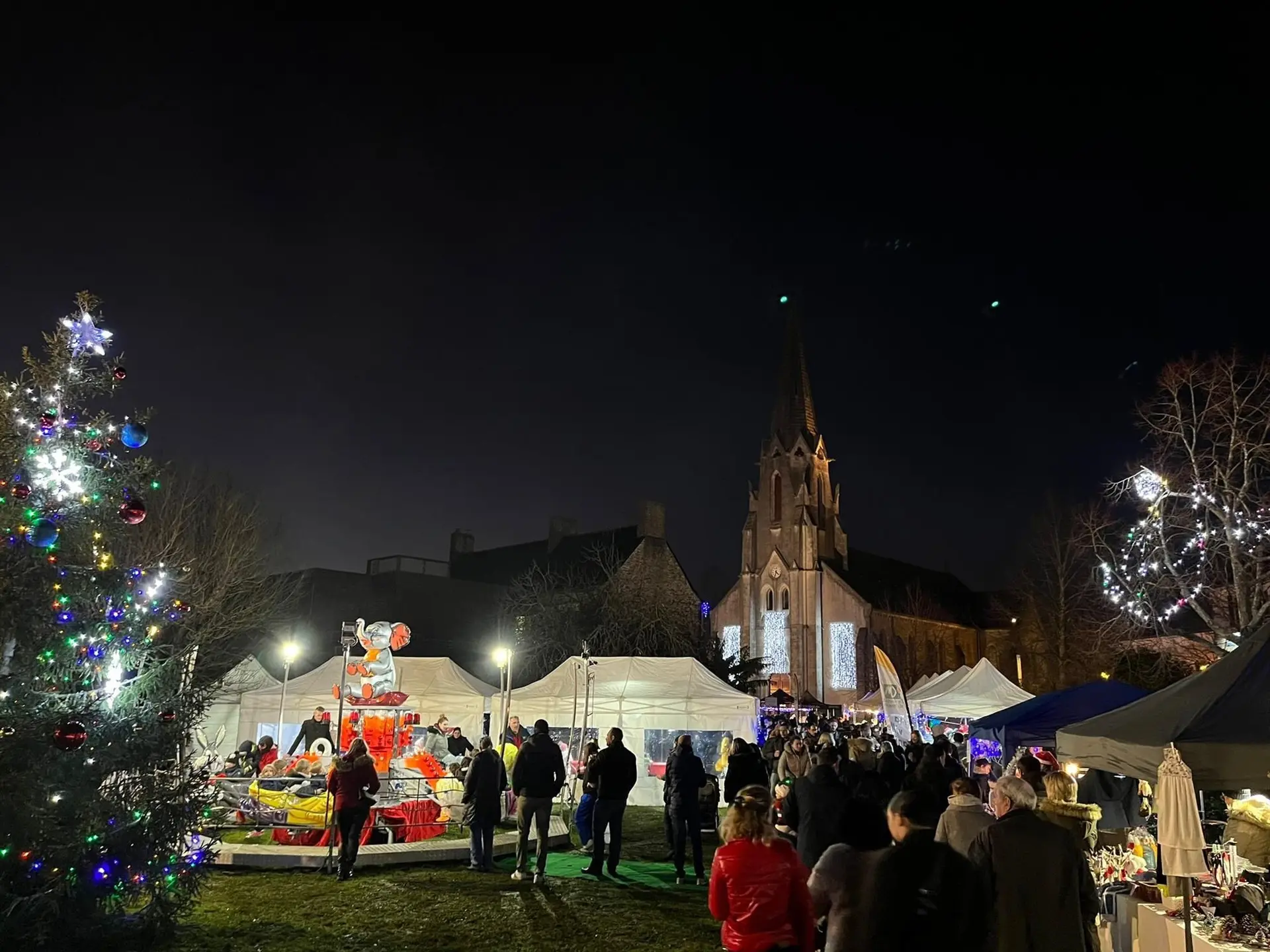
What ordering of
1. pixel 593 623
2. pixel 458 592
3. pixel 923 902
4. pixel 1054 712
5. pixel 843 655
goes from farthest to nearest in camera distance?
pixel 843 655 < pixel 458 592 < pixel 593 623 < pixel 1054 712 < pixel 923 902

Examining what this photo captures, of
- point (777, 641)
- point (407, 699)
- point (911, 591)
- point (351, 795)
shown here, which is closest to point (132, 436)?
point (351, 795)

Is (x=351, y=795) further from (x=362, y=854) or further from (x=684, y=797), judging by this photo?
(x=684, y=797)

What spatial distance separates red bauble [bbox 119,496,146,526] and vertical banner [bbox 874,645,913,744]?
1244 cm

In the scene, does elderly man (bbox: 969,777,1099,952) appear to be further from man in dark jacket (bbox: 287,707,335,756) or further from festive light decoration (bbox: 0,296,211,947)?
man in dark jacket (bbox: 287,707,335,756)

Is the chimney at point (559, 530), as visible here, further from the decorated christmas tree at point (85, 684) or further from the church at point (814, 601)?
the decorated christmas tree at point (85, 684)

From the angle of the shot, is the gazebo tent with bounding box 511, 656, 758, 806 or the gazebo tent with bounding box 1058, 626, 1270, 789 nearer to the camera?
the gazebo tent with bounding box 1058, 626, 1270, 789

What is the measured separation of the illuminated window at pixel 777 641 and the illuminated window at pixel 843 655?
2.98 metres

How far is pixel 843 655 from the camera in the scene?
61.2 metres

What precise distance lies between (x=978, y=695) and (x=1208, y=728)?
1491 cm

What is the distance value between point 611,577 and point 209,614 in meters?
15.3

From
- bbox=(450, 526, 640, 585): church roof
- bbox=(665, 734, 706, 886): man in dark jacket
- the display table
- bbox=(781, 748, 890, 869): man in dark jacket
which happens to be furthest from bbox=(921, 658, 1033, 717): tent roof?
bbox=(450, 526, 640, 585): church roof

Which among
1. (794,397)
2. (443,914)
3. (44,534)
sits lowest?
(443,914)

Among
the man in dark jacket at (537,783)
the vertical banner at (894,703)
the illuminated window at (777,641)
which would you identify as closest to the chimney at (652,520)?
the illuminated window at (777,641)

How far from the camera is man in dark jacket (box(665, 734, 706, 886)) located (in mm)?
11258
